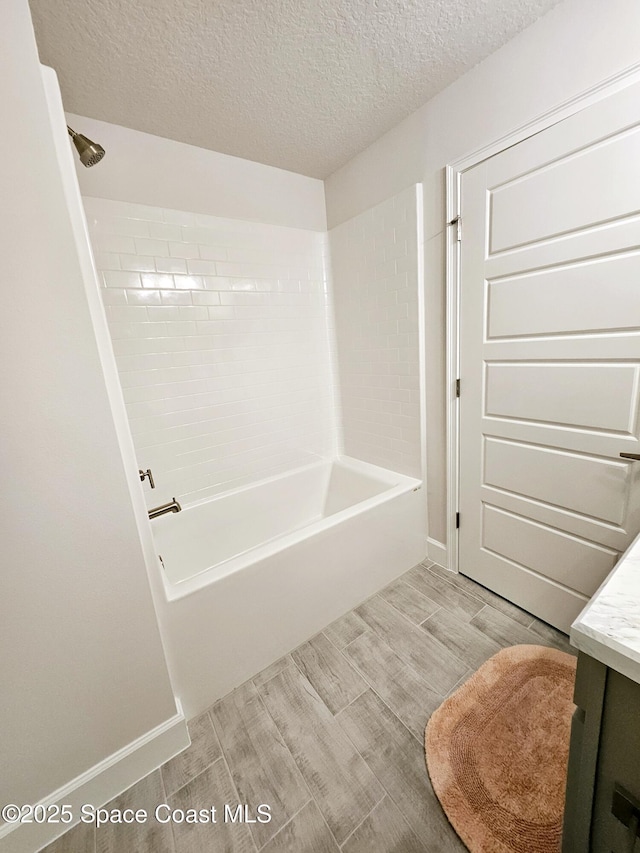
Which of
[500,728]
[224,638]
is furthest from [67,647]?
[500,728]

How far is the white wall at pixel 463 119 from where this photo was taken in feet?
3.65

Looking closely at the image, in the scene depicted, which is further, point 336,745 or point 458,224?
point 458,224

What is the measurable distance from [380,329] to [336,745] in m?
2.01

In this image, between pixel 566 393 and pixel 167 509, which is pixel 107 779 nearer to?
pixel 167 509

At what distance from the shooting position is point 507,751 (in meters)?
1.11

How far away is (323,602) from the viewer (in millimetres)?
1644

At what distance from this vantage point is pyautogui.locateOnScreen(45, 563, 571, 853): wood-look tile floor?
38.1 inches

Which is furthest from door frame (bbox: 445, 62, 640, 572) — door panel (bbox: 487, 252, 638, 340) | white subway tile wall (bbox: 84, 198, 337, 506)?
white subway tile wall (bbox: 84, 198, 337, 506)

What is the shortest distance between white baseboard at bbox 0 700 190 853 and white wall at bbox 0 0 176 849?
0.12 ft

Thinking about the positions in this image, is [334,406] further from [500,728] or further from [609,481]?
[500,728]

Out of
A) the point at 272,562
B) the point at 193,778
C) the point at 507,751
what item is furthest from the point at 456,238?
the point at 193,778

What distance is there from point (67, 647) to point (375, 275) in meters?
2.21

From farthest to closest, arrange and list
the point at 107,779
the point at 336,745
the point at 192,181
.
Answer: the point at 192,181 → the point at 336,745 → the point at 107,779

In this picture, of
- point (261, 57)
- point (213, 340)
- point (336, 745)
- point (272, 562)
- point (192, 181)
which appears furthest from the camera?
point (213, 340)
